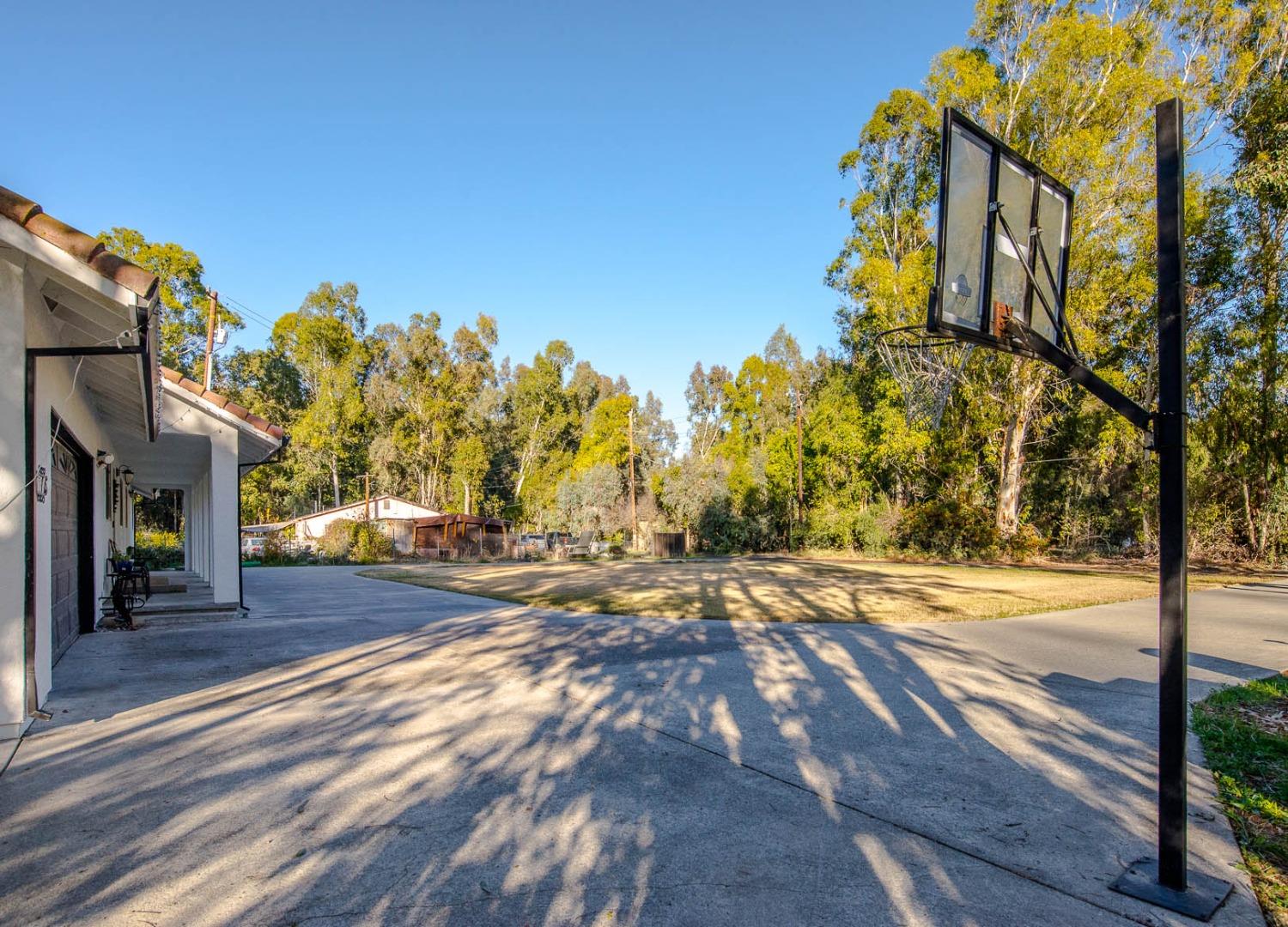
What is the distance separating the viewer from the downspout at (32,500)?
4.54 meters

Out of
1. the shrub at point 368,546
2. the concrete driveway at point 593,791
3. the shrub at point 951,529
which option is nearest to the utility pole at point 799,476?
the shrub at point 951,529

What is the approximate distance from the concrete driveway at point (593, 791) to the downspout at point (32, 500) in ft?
1.25

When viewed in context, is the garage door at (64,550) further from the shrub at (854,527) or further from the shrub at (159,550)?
the shrub at (854,527)

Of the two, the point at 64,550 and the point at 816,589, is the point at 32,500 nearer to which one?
the point at 64,550

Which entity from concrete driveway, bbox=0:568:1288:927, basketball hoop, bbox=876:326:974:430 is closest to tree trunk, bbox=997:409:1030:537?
basketball hoop, bbox=876:326:974:430

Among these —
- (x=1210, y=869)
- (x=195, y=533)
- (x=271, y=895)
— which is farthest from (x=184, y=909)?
(x=195, y=533)

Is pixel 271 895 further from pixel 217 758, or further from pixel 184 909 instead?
pixel 217 758

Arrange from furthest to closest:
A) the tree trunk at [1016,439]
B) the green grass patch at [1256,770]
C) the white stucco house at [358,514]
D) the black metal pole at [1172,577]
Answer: the white stucco house at [358,514], the tree trunk at [1016,439], the green grass patch at [1256,770], the black metal pole at [1172,577]

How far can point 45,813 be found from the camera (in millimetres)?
3236

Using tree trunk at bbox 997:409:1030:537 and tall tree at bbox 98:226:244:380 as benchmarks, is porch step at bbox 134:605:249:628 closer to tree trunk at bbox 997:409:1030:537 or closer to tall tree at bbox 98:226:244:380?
tree trunk at bbox 997:409:1030:537

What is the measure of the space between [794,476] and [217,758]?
1237 inches

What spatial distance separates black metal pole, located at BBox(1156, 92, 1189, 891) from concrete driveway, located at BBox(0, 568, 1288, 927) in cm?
37

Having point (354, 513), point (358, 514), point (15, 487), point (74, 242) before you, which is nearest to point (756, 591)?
point (15, 487)

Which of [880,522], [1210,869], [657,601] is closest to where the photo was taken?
[1210,869]
